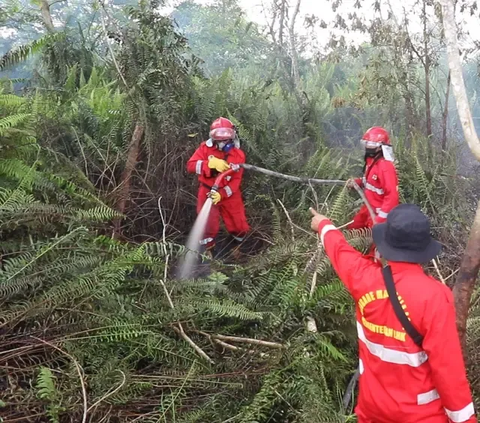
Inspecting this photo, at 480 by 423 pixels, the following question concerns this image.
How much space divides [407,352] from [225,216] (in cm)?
371

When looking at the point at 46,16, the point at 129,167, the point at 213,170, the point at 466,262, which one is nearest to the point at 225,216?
the point at 213,170

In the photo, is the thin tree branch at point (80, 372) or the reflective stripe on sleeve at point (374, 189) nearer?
the thin tree branch at point (80, 372)

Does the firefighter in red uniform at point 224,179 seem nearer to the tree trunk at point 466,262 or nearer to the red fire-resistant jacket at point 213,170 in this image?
the red fire-resistant jacket at point 213,170

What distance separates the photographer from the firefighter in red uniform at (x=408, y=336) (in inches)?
77.1

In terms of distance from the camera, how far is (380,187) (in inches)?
200

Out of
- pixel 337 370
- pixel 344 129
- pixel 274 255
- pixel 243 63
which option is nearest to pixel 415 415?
pixel 337 370

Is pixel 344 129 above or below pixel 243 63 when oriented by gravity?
below

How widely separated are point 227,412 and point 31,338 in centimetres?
119

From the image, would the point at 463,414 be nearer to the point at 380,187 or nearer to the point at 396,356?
the point at 396,356

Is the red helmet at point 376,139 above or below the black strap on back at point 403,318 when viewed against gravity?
above

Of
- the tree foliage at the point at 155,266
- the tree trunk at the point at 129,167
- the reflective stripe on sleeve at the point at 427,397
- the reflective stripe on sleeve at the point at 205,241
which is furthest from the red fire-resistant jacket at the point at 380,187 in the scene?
the reflective stripe on sleeve at the point at 427,397

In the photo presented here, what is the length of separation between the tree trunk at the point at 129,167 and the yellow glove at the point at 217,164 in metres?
0.95

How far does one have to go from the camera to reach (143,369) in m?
2.88

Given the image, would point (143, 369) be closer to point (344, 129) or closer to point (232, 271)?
point (232, 271)
